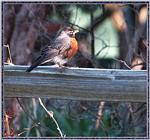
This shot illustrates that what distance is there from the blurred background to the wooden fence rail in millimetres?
1385

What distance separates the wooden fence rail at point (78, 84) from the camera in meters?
3.73

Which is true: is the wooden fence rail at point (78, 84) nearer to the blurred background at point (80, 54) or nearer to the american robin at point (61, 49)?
the american robin at point (61, 49)

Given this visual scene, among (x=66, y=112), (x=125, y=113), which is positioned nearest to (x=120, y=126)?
(x=125, y=113)

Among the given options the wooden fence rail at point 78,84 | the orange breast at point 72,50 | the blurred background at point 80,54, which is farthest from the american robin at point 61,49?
the wooden fence rail at point 78,84

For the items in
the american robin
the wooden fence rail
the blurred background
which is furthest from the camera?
the blurred background

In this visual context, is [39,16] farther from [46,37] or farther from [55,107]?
[55,107]

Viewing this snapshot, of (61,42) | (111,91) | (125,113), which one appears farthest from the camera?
(125,113)

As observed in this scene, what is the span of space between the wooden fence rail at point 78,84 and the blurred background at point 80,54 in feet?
4.54

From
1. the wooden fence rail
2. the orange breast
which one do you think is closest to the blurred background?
the orange breast

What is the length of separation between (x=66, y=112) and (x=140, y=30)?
59.4 inches

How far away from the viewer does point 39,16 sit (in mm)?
6668

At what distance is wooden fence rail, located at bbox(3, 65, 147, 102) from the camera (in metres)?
3.73

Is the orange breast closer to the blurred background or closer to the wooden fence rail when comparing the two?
the blurred background

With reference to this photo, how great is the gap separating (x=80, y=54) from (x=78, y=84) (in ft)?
7.99
